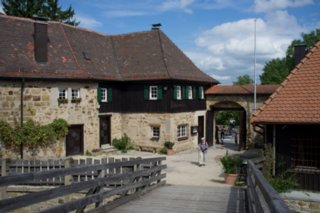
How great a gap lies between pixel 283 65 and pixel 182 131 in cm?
3939

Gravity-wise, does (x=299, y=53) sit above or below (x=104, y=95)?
above

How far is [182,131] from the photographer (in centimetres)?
2333

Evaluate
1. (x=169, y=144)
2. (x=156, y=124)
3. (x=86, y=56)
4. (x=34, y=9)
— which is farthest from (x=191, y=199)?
(x=34, y=9)

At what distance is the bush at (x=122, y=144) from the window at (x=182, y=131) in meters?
3.37

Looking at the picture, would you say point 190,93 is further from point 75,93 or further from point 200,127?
point 75,93

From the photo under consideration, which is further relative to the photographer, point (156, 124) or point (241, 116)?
point (241, 116)

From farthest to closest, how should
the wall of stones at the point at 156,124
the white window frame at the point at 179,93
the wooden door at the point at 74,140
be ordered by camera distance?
the white window frame at the point at 179,93
the wall of stones at the point at 156,124
the wooden door at the point at 74,140

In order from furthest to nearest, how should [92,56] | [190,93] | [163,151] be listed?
[190,93]
[92,56]
[163,151]

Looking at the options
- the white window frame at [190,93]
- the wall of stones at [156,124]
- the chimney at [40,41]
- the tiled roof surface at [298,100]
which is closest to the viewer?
the tiled roof surface at [298,100]

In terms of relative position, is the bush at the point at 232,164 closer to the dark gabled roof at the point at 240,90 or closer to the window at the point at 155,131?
the window at the point at 155,131

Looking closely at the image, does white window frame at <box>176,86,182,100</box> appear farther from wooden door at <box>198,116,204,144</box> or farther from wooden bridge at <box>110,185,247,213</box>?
wooden bridge at <box>110,185,247,213</box>

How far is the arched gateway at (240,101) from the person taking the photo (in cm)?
2304

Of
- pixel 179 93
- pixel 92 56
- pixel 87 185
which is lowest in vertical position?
pixel 87 185

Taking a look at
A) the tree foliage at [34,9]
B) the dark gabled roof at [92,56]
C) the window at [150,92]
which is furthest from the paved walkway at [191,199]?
the tree foliage at [34,9]
